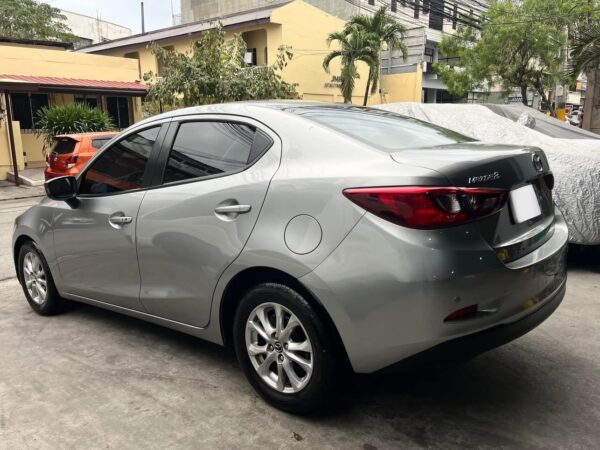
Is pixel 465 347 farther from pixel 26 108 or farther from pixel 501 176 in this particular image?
pixel 26 108

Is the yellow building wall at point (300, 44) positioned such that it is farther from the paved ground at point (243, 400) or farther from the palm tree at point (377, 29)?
the paved ground at point (243, 400)

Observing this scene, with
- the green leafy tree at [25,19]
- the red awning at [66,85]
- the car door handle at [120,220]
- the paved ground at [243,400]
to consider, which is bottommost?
the paved ground at [243,400]

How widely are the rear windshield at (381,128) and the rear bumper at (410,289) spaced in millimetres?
546

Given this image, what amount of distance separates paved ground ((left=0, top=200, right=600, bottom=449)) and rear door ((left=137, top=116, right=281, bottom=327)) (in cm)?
43

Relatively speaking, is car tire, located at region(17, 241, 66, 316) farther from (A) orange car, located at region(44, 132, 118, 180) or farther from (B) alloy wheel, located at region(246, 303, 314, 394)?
(A) orange car, located at region(44, 132, 118, 180)

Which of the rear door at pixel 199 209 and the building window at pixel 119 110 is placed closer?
the rear door at pixel 199 209

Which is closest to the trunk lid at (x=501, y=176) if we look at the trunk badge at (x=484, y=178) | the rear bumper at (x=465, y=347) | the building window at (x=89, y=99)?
the trunk badge at (x=484, y=178)

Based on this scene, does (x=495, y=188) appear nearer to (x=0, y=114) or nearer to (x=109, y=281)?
(x=109, y=281)

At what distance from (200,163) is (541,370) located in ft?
7.73

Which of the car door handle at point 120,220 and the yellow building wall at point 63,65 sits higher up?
the yellow building wall at point 63,65

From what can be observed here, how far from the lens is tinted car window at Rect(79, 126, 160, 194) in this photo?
3.44 m

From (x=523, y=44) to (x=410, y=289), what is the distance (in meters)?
21.1

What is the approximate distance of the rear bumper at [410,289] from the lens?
87.7 inches

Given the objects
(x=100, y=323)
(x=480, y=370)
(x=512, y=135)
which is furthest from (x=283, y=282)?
(x=512, y=135)
